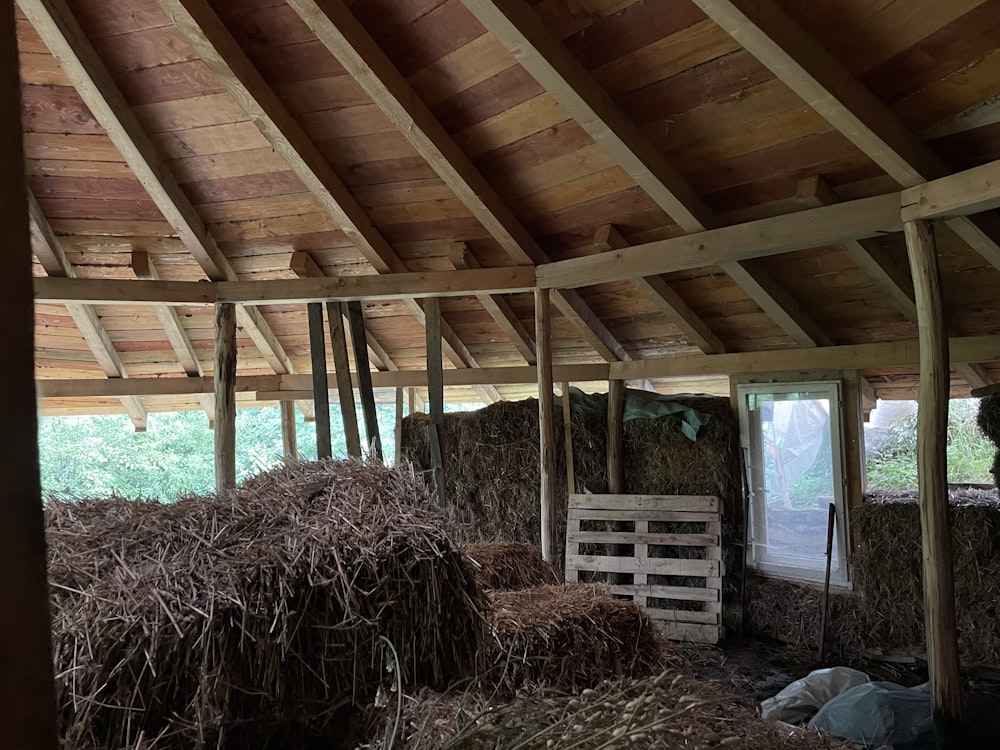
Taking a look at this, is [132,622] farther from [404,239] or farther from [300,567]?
[404,239]

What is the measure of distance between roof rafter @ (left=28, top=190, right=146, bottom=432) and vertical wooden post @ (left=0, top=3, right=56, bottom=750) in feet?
12.0

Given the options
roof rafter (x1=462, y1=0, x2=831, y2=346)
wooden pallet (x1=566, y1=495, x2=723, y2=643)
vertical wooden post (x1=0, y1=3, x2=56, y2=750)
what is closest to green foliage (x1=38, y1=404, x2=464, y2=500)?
wooden pallet (x1=566, y1=495, x2=723, y2=643)

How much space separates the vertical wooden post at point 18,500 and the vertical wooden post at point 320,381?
435 centimetres

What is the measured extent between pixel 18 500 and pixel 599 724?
1.22 metres

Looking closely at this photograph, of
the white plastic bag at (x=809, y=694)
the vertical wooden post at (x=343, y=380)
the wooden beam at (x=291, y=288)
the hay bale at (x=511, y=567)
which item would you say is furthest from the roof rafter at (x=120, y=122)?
the white plastic bag at (x=809, y=694)

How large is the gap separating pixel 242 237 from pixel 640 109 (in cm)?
295

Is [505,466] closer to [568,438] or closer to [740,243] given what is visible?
[568,438]

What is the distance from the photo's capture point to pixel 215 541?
2.11m

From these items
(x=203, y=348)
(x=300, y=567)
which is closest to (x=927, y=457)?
(x=300, y=567)

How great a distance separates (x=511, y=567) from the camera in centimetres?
405

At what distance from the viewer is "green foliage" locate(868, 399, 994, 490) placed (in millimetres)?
8031

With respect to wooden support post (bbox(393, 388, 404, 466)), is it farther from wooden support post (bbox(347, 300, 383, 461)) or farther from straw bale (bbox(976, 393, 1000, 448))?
straw bale (bbox(976, 393, 1000, 448))

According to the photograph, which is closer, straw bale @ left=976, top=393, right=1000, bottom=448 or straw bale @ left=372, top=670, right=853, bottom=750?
straw bale @ left=372, top=670, right=853, bottom=750

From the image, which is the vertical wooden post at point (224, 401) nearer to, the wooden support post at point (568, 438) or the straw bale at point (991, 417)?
the wooden support post at point (568, 438)
